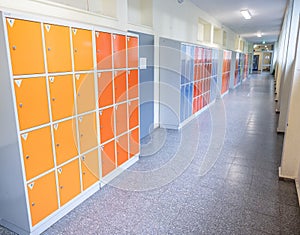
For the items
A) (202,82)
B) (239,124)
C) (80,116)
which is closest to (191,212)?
(80,116)

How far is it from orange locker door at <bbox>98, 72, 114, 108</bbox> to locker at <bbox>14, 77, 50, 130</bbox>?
0.71 metres

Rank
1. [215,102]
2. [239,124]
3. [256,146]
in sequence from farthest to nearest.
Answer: [215,102]
[239,124]
[256,146]

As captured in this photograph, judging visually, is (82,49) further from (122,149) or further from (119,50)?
(122,149)

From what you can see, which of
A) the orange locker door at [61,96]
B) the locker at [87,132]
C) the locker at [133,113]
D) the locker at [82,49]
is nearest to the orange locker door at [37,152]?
the orange locker door at [61,96]

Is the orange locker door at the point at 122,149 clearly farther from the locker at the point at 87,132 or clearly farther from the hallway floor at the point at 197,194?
the locker at the point at 87,132

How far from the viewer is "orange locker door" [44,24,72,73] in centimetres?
181

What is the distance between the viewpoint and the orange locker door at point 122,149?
2.88 m

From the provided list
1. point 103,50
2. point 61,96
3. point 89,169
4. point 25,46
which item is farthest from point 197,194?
point 25,46

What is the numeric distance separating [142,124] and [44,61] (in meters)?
2.58

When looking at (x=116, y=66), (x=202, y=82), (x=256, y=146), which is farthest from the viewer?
(x=202, y=82)

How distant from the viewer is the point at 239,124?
5070 millimetres

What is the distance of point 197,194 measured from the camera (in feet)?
8.15

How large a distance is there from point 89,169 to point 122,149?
2.02 feet

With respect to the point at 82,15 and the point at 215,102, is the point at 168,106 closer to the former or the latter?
the point at 82,15
